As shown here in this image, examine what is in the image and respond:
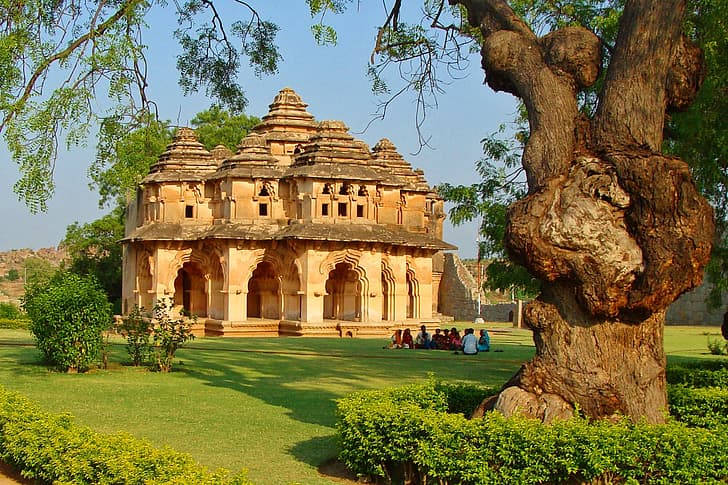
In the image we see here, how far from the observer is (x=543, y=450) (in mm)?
7410

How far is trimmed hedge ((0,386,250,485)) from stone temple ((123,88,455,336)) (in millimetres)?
21345

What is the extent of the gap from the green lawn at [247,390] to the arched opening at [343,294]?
7.33 m

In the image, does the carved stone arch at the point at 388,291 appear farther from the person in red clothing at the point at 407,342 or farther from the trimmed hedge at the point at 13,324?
the trimmed hedge at the point at 13,324

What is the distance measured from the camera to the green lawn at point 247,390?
970cm

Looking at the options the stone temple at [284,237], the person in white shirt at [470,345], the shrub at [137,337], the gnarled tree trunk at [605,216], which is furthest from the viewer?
the stone temple at [284,237]

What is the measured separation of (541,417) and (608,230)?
5.36 feet

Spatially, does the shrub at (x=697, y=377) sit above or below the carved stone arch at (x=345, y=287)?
below

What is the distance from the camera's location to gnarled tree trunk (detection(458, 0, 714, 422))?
320 inches

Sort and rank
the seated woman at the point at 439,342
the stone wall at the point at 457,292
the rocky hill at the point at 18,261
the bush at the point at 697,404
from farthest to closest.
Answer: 1. the rocky hill at the point at 18,261
2. the stone wall at the point at 457,292
3. the seated woman at the point at 439,342
4. the bush at the point at 697,404

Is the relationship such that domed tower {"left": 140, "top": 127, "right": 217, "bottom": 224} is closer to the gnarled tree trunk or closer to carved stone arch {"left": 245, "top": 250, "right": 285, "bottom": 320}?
carved stone arch {"left": 245, "top": 250, "right": 285, "bottom": 320}

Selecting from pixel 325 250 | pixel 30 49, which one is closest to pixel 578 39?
pixel 30 49

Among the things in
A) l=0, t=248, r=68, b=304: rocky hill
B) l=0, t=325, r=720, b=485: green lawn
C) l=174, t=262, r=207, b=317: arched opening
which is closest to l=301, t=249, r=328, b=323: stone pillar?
l=174, t=262, r=207, b=317: arched opening

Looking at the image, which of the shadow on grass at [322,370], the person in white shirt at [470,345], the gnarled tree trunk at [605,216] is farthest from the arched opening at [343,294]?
the gnarled tree trunk at [605,216]

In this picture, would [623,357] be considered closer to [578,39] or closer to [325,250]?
[578,39]
